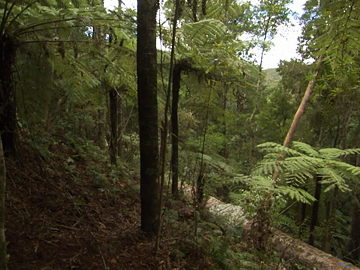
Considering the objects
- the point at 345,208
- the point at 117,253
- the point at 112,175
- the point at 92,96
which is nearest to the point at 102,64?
the point at 92,96

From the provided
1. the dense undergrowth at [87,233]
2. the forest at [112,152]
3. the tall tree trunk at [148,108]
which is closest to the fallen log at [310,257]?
the forest at [112,152]

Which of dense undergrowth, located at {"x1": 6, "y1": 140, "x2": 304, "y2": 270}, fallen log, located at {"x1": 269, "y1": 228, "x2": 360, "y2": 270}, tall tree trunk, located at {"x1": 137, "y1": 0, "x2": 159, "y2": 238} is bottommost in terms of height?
fallen log, located at {"x1": 269, "y1": 228, "x2": 360, "y2": 270}

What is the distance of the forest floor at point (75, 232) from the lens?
220 cm

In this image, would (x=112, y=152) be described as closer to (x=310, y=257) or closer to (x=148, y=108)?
(x=148, y=108)

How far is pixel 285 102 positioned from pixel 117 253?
46.6 ft

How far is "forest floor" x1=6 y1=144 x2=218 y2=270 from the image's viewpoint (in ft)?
7.22

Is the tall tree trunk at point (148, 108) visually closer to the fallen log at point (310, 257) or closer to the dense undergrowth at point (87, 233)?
the dense undergrowth at point (87, 233)

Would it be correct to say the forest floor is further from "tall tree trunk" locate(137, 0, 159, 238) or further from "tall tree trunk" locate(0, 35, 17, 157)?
"tall tree trunk" locate(0, 35, 17, 157)

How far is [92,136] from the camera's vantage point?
33.8 ft

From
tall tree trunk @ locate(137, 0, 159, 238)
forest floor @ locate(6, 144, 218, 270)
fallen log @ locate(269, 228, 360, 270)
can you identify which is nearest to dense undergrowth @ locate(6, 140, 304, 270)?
forest floor @ locate(6, 144, 218, 270)

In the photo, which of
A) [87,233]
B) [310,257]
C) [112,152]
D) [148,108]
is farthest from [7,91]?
[310,257]

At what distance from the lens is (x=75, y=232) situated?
2668mm

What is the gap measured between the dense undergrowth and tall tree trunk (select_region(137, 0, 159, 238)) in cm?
37

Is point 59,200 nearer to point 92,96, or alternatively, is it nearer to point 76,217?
point 76,217
